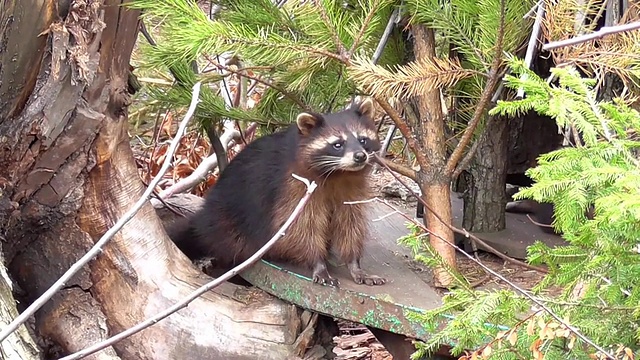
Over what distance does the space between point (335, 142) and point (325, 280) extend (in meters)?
0.70

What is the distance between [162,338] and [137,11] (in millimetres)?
1583

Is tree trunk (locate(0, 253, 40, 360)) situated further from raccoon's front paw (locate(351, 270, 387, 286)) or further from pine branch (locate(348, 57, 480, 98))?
pine branch (locate(348, 57, 480, 98))

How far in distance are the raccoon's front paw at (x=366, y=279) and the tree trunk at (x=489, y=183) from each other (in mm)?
716

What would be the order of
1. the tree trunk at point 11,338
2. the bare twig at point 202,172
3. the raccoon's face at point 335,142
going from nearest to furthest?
the tree trunk at point 11,338, the raccoon's face at point 335,142, the bare twig at point 202,172

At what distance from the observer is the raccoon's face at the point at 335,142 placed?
412 centimetres

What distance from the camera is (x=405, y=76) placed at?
10.9ft

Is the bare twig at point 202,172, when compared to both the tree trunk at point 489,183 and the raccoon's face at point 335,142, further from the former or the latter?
the tree trunk at point 489,183

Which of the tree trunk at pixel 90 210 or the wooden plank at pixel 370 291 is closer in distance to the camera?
the tree trunk at pixel 90 210

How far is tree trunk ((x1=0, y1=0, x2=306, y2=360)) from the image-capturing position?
11.4 ft

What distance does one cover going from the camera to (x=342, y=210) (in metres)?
4.37

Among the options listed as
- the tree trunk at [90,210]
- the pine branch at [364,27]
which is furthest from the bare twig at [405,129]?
the tree trunk at [90,210]

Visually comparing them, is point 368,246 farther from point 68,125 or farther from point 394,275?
point 68,125

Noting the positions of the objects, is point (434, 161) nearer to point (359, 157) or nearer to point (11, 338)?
point (359, 157)

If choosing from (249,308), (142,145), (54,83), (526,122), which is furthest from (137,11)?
(142,145)
